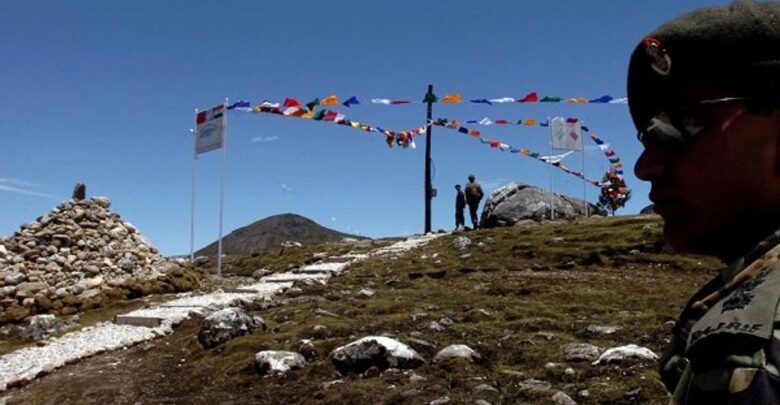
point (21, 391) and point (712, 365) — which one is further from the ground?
point (712, 365)

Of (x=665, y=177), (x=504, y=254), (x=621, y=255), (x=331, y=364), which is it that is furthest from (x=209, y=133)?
(x=665, y=177)

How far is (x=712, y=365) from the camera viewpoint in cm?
107

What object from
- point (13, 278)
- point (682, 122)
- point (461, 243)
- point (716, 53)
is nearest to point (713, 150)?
point (682, 122)

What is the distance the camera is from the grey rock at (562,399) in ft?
15.9

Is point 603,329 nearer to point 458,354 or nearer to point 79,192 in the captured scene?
point 458,354

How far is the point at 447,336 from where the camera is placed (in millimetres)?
7227

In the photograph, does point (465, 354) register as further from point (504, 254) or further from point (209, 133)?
point (209, 133)

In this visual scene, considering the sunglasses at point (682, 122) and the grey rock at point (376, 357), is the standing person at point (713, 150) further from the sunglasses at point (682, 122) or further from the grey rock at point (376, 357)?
the grey rock at point (376, 357)

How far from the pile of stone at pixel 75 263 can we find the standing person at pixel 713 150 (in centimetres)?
1253

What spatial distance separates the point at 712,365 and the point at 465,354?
529 cm

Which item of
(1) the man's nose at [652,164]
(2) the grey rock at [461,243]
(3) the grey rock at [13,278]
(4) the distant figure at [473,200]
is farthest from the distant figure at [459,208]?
(1) the man's nose at [652,164]

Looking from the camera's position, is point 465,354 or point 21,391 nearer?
point 465,354

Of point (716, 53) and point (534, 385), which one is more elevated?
point (716, 53)

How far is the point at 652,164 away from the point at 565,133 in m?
25.6
